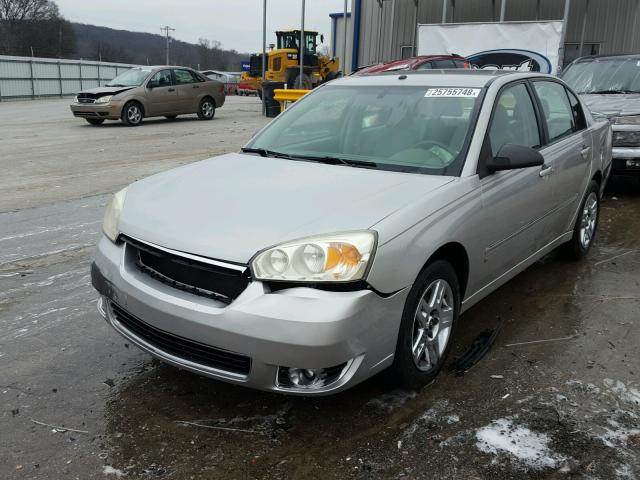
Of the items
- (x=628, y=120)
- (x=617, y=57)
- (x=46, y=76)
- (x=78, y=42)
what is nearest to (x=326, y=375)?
(x=628, y=120)

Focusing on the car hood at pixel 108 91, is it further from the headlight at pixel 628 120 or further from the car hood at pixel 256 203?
the car hood at pixel 256 203

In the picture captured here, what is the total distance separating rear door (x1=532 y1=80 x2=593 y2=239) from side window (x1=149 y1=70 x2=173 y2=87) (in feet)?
46.4

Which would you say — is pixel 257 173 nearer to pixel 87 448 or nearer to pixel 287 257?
pixel 287 257

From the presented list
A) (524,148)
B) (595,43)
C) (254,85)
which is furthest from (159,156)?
(254,85)

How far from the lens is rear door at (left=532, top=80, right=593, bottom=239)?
Answer: 4.45 meters

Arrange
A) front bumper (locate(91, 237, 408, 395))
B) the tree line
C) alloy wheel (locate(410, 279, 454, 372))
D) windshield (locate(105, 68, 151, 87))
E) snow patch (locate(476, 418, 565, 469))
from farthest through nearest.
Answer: the tree line, windshield (locate(105, 68, 151, 87)), alloy wheel (locate(410, 279, 454, 372)), snow patch (locate(476, 418, 565, 469)), front bumper (locate(91, 237, 408, 395))

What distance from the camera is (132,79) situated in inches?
679

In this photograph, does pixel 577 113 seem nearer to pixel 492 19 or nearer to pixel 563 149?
pixel 563 149

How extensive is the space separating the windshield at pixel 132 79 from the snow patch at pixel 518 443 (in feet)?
52.5

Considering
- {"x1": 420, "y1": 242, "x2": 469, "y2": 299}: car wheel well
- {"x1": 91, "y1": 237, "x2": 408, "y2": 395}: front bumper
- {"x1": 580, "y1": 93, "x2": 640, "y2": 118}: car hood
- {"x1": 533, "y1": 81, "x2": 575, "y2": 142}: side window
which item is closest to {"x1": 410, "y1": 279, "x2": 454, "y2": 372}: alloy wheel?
{"x1": 420, "y1": 242, "x2": 469, "y2": 299}: car wheel well

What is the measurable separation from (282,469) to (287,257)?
89cm

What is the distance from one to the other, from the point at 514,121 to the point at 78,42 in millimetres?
77338

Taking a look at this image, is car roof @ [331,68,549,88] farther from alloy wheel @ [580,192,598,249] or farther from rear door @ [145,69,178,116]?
rear door @ [145,69,178,116]

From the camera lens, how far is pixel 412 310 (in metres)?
2.91
